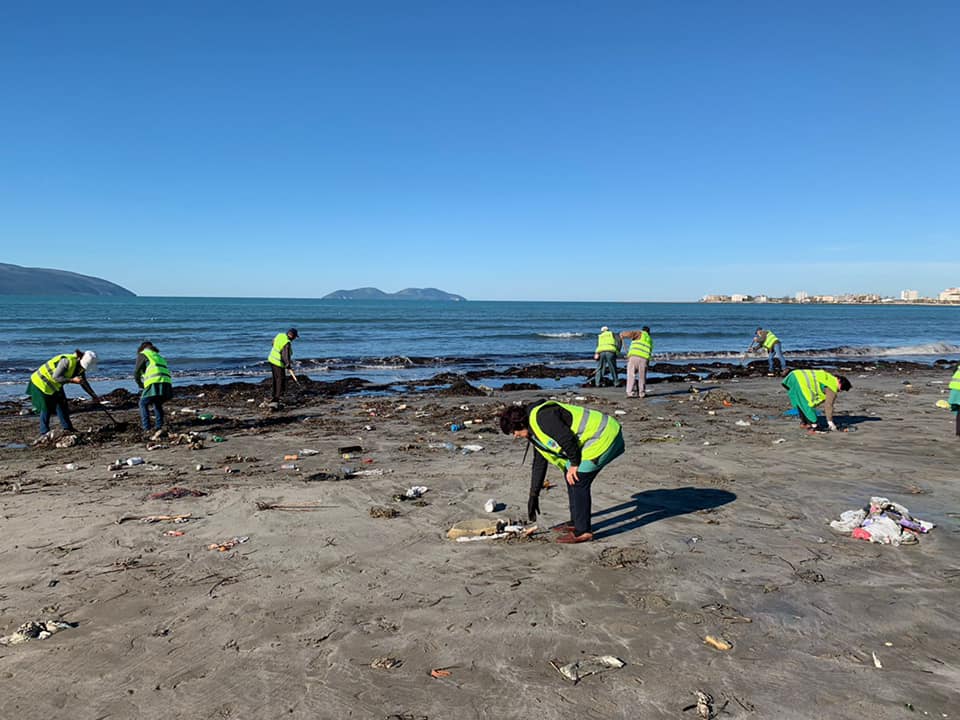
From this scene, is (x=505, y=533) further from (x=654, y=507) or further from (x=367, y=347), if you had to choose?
(x=367, y=347)

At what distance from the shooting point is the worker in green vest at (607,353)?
17781 mm

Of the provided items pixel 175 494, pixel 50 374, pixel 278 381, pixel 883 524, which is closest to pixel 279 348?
pixel 278 381

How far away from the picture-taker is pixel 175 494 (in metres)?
7.43

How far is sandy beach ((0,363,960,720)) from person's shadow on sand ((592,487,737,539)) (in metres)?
0.04

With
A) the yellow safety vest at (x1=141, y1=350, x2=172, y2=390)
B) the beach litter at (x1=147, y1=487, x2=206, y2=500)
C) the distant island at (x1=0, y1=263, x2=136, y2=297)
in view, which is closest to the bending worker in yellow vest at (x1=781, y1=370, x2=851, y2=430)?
the beach litter at (x1=147, y1=487, x2=206, y2=500)

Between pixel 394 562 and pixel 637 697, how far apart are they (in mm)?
2524

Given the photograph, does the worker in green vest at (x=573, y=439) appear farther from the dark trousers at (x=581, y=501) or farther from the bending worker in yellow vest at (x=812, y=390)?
the bending worker in yellow vest at (x=812, y=390)

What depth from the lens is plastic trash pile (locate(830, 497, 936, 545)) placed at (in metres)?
5.88

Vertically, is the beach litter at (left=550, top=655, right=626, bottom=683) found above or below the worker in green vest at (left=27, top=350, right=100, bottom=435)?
below

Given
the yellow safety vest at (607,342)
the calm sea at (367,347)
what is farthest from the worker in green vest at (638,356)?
the calm sea at (367,347)

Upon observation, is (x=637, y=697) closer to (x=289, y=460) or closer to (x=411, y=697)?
(x=411, y=697)

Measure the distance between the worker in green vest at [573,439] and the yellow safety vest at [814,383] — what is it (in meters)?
6.40

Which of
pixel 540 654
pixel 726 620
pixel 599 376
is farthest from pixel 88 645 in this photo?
pixel 599 376

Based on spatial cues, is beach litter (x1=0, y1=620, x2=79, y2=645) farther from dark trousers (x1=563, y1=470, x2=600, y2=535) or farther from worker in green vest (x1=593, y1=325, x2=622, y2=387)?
worker in green vest (x1=593, y1=325, x2=622, y2=387)
